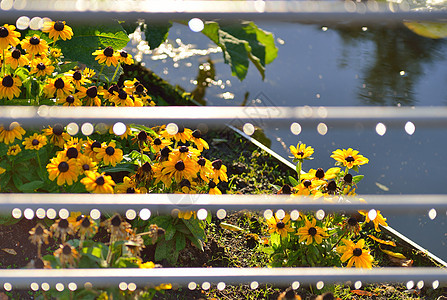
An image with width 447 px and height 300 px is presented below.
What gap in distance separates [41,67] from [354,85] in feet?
8.09

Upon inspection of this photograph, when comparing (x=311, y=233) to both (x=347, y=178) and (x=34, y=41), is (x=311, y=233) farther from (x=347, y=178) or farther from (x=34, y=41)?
(x=34, y=41)

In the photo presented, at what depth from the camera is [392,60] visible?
4281 mm

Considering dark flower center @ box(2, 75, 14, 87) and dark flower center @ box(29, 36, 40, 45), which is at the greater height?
dark flower center @ box(29, 36, 40, 45)

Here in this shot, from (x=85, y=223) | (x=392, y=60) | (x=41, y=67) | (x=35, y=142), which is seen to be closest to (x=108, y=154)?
(x=35, y=142)

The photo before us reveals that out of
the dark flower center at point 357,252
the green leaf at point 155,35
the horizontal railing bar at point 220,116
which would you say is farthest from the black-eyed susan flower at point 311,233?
the green leaf at point 155,35

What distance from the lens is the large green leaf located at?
2.71 m

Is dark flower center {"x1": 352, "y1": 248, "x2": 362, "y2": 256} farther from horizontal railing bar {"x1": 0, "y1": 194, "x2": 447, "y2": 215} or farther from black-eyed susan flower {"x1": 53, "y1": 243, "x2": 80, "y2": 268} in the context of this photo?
black-eyed susan flower {"x1": 53, "y1": 243, "x2": 80, "y2": 268}

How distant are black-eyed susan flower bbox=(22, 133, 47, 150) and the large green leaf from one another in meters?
0.78

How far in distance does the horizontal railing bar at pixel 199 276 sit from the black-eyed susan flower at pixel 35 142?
84 cm

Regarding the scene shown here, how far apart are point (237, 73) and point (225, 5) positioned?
2.31 m

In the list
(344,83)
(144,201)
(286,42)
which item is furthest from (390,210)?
(286,42)

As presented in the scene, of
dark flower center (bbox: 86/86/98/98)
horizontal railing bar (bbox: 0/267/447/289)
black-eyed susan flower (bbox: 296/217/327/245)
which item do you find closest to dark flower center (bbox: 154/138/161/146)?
dark flower center (bbox: 86/86/98/98)

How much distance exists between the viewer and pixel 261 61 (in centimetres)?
355

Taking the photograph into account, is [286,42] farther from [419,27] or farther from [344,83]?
[419,27]
